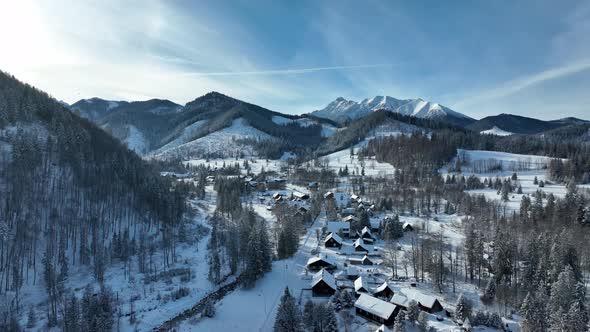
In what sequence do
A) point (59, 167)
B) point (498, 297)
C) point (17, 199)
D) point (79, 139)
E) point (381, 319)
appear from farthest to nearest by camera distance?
point (79, 139)
point (59, 167)
point (17, 199)
point (498, 297)
point (381, 319)

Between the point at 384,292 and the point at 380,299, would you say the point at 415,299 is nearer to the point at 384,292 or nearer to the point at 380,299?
the point at 384,292

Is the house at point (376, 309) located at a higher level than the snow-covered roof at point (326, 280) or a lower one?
lower

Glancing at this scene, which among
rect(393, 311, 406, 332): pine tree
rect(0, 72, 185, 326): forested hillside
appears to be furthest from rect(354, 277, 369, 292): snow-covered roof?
rect(0, 72, 185, 326): forested hillside

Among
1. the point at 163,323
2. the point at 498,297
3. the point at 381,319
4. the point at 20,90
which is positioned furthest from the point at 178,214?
the point at 498,297

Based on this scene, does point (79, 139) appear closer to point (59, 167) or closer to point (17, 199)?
point (59, 167)

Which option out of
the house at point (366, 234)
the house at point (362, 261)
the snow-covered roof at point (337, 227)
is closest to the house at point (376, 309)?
the house at point (362, 261)

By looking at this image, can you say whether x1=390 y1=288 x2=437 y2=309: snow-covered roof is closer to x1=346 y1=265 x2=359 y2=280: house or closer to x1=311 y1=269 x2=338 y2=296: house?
x1=311 y1=269 x2=338 y2=296: house

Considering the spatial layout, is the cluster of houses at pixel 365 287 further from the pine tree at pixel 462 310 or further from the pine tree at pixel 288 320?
the pine tree at pixel 288 320
